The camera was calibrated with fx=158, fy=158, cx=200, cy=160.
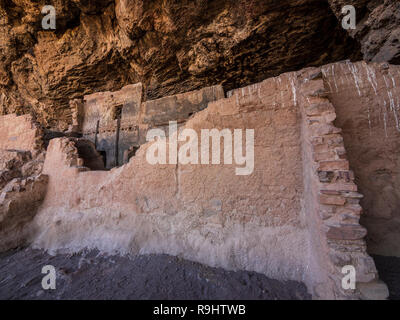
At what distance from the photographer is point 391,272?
143 centimetres

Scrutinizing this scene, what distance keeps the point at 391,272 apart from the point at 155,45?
9.39 m

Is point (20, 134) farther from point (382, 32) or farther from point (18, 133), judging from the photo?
point (382, 32)

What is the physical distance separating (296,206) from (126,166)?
93.6 inches

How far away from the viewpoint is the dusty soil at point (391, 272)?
1.29 metres

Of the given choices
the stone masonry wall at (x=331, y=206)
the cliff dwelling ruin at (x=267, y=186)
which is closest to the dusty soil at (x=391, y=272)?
the cliff dwelling ruin at (x=267, y=186)

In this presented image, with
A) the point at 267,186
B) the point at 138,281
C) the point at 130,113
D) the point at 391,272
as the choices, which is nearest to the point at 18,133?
the point at 130,113

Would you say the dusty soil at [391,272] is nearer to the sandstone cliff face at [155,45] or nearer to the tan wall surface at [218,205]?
the tan wall surface at [218,205]

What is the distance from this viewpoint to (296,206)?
5.60ft

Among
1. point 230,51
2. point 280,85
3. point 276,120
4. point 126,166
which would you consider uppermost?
point 230,51

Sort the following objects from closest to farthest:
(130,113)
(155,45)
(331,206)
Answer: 1. (331,206)
2. (155,45)
3. (130,113)

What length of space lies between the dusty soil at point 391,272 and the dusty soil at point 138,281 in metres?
0.66

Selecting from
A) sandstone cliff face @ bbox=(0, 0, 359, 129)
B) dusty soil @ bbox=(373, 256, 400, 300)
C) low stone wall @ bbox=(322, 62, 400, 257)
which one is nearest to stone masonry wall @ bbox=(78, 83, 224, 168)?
sandstone cliff face @ bbox=(0, 0, 359, 129)
